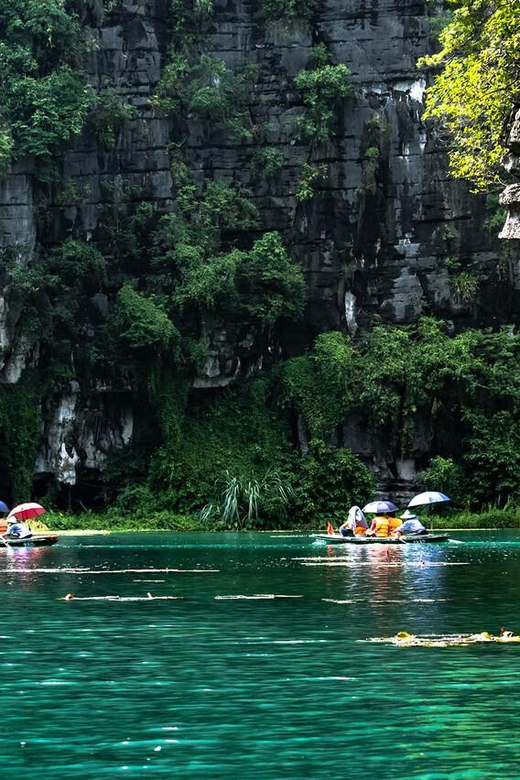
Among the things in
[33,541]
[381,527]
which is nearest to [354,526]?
[381,527]

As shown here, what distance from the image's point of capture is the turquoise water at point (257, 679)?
23.8 ft

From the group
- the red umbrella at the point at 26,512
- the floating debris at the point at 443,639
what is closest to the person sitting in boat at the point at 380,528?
→ the red umbrella at the point at 26,512

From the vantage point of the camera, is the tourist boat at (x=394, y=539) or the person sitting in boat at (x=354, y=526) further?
the person sitting in boat at (x=354, y=526)

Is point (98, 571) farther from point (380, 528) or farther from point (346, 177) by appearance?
point (346, 177)

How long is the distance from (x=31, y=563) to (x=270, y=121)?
86.8 feet

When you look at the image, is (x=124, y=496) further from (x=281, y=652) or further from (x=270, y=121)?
(x=281, y=652)

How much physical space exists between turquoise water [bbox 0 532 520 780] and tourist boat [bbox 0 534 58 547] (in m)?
9.84

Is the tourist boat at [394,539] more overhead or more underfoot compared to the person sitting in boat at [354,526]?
more underfoot

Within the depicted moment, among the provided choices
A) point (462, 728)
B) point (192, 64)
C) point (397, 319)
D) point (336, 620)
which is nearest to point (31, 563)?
point (336, 620)

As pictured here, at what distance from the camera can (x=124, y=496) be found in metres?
42.2

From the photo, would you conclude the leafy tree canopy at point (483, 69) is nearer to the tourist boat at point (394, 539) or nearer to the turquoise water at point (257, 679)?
the tourist boat at point (394, 539)

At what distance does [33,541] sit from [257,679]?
20.2 metres

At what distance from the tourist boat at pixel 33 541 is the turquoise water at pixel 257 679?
32.3 ft

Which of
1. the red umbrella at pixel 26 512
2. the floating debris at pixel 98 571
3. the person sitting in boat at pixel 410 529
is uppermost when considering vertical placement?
the red umbrella at pixel 26 512
